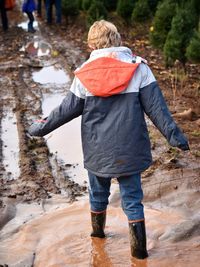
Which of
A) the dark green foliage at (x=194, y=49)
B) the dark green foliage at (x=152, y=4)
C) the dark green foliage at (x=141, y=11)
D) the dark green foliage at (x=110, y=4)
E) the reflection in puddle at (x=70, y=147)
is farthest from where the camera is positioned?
the dark green foliage at (x=110, y=4)

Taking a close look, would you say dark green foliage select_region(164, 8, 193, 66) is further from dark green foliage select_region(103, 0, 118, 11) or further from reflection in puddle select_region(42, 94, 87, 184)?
dark green foliage select_region(103, 0, 118, 11)

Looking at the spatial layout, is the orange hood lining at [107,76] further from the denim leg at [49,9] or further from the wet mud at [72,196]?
the denim leg at [49,9]

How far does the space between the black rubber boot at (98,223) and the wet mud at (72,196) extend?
51mm

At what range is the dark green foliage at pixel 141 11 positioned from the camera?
39.8ft

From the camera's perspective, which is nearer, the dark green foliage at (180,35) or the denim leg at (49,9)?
Result: the dark green foliage at (180,35)

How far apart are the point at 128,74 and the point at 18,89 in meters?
5.61

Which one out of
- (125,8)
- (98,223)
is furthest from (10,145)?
(125,8)

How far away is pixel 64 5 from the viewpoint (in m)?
14.8

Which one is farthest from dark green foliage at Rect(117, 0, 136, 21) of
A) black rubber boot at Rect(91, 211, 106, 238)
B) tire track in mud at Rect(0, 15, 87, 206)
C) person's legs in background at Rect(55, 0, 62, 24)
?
black rubber boot at Rect(91, 211, 106, 238)

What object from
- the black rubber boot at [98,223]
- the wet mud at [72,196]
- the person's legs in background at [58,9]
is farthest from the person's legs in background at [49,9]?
the black rubber boot at [98,223]

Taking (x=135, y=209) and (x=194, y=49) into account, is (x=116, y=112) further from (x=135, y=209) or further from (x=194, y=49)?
(x=194, y=49)

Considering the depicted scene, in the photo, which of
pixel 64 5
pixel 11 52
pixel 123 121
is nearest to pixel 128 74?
pixel 123 121

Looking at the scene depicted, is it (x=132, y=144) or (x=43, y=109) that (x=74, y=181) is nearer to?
(x=132, y=144)

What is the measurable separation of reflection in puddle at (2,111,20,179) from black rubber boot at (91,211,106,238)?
1.67 meters
